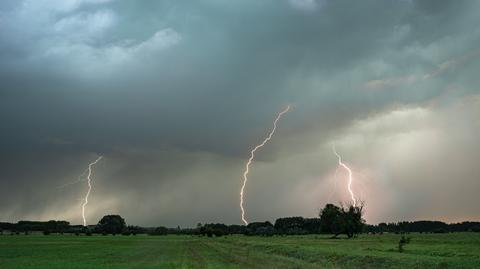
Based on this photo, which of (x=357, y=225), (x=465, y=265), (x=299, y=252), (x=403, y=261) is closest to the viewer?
(x=465, y=265)

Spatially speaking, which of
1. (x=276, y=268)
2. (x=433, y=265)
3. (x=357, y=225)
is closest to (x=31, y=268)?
(x=276, y=268)

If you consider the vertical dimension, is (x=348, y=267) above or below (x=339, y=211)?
below

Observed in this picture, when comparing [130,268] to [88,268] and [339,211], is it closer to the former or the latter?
[88,268]

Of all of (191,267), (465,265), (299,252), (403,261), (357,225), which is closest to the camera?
(465,265)

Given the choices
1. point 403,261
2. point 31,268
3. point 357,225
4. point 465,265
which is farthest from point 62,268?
point 357,225

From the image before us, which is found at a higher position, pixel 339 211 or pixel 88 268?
pixel 339 211

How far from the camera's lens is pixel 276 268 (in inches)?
1577

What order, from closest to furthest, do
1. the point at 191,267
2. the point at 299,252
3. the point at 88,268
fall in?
the point at 191,267, the point at 88,268, the point at 299,252

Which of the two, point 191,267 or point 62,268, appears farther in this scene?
point 62,268

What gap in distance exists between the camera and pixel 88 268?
45.5m

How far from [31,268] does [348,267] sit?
91.7ft

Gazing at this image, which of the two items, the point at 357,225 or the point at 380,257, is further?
the point at 357,225

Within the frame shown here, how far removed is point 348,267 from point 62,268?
25635mm

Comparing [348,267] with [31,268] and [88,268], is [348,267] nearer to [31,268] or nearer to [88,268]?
[88,268]
